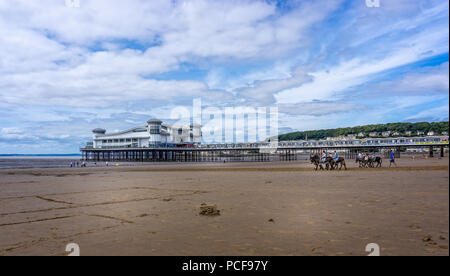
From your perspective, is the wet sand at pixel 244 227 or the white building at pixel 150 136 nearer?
the wet sand at pixel 244 227

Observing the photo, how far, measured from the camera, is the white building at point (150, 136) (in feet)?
332

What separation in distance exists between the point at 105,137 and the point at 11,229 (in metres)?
113

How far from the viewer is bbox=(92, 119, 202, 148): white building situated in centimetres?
10112

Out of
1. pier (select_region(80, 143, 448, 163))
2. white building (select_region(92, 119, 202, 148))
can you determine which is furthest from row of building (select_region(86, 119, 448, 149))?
pier (select_region(80, 143, 448, 163))

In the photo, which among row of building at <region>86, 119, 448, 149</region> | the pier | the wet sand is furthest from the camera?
row of building at <region>86, 119, 448, 149</region>

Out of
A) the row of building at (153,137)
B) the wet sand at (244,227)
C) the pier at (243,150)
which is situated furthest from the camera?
the row of building at (153,137)

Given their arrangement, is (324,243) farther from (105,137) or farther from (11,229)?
(105,137)

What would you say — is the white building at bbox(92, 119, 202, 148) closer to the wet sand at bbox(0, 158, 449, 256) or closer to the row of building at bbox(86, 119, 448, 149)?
the row of building at bbox(86, 119, 448, 149)

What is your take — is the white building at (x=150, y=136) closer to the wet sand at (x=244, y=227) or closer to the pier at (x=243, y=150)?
the pier at (x=243, y=150)

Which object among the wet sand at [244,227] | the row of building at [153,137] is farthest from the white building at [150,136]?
the wet sand at [244,227]

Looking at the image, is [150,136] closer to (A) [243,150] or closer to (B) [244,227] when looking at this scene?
(A) [243,150]

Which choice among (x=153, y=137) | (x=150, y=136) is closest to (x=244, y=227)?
(x=153, y=137)
